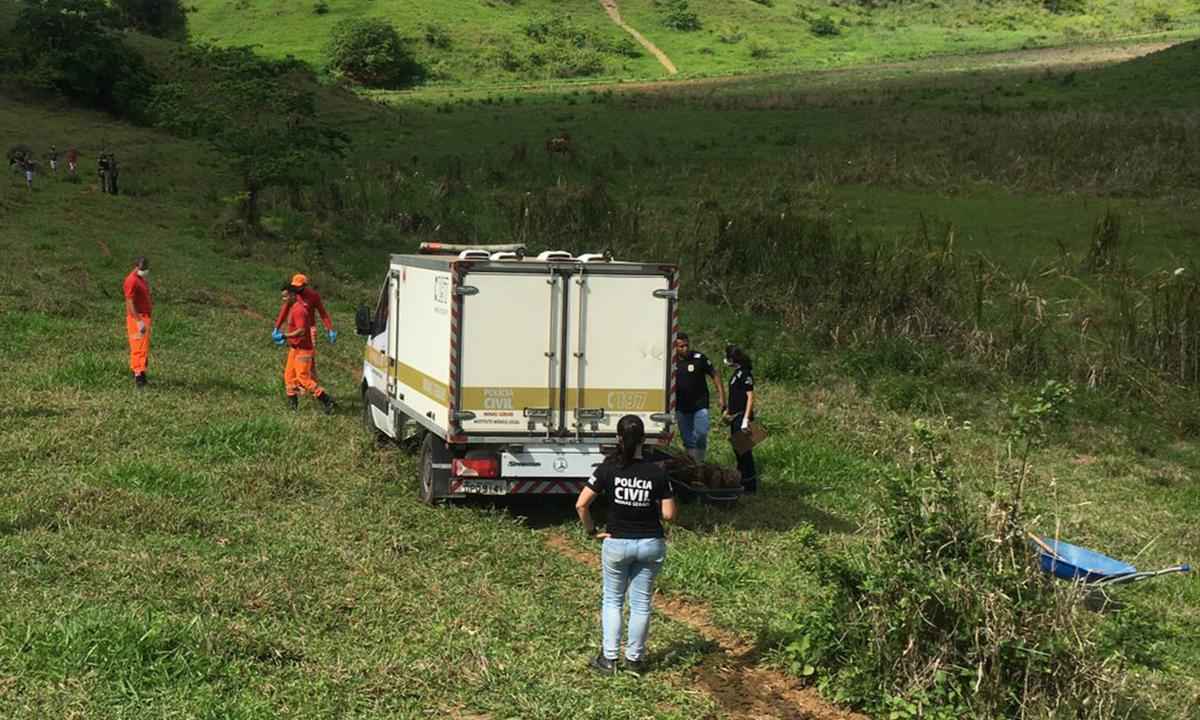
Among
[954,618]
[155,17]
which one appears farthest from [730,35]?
[954,618]

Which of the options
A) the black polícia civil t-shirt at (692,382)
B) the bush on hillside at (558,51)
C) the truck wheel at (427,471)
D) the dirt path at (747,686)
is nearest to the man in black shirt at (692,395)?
the black polícia civil t-shirt at (692,382)

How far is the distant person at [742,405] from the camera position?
12.9 m

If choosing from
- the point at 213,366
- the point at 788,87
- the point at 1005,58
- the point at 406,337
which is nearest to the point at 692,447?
the point at 406,337

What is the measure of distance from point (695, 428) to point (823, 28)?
110m

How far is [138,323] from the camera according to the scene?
16188 millimetres

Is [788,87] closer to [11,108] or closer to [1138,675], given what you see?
[11,108]

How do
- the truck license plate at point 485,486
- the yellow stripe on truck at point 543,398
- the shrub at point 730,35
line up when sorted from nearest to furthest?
the yellow stripe on truck at point 543,398 < the truck license plate at point 485,486 < the shrub at point 730,35

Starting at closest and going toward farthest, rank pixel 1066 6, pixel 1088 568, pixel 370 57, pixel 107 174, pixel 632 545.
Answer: pixel 632 545, pixel 1088 568, pixel 107 174, pixel 370 57, pixel 1066 6

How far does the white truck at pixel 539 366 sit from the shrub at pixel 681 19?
342ft

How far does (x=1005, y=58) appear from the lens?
8544 centimetres

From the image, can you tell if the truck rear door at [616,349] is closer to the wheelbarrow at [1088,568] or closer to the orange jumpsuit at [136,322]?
Answer: the wheelbarrow at [1088,568]

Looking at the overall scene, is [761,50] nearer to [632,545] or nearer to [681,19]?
[681,19]

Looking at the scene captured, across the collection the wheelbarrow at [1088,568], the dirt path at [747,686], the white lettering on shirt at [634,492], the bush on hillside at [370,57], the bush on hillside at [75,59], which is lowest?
the dirt path at [747,686]

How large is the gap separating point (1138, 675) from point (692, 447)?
6824 mm
